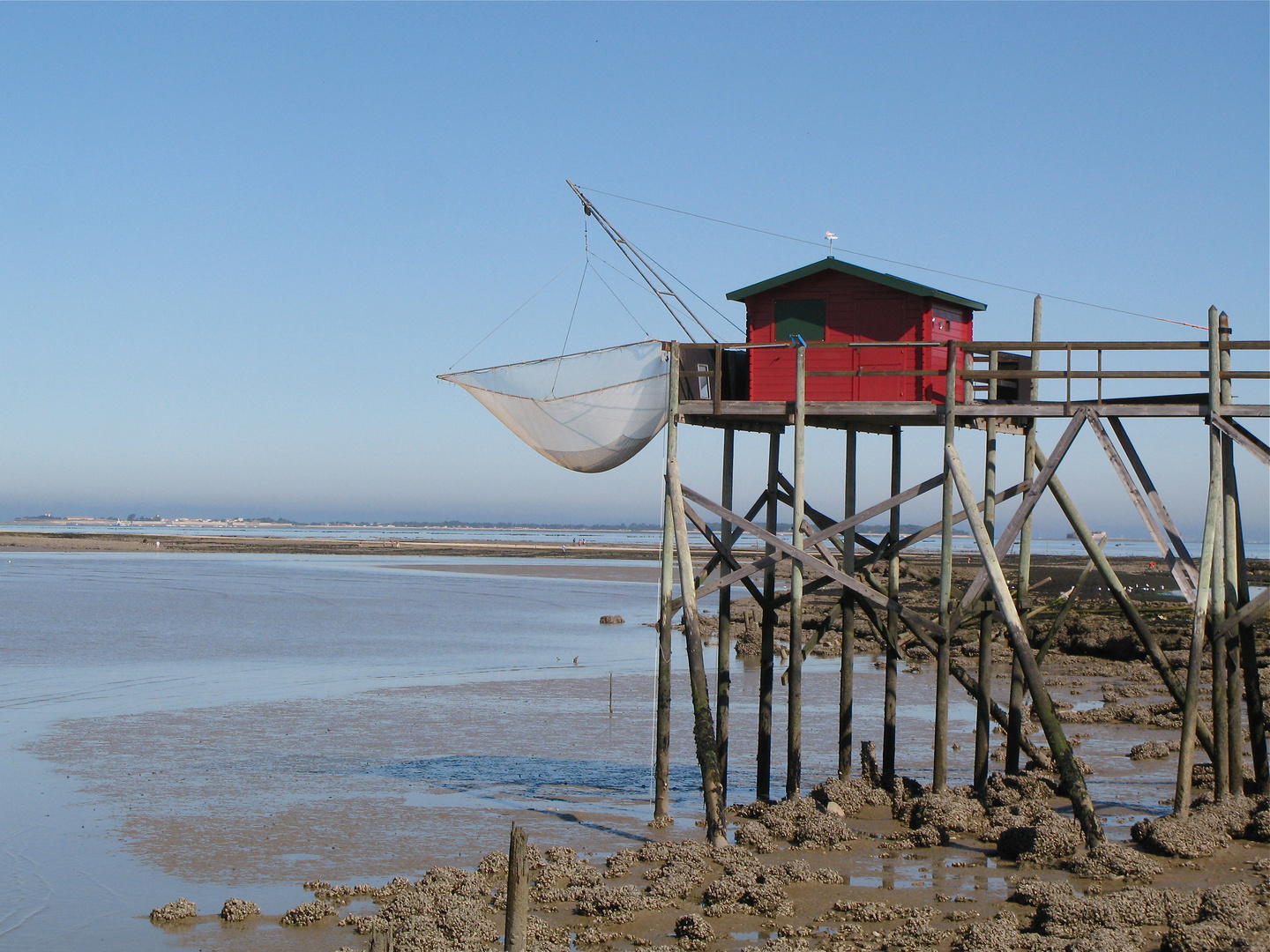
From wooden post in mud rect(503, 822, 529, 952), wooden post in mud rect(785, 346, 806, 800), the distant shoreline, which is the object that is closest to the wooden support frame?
wooden post in mud rect(785, 346, 806, 800)

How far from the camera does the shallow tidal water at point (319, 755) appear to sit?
1387 cm

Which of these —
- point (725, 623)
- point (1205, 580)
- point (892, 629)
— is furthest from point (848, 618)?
point (1205, 580)

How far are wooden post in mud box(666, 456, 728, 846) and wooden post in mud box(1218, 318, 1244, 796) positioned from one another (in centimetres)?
612

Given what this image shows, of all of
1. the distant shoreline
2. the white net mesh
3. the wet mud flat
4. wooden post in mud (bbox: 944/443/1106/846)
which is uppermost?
the white net mesh

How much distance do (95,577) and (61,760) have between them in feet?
171

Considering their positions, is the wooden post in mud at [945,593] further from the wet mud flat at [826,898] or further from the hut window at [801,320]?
the hut window at [801,320]

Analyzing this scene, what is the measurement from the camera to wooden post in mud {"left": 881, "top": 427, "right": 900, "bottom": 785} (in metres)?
16.8

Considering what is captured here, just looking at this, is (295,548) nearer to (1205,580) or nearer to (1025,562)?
(1025,562)

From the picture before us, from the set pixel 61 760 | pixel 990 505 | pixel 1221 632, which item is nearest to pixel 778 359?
pixel 990 505

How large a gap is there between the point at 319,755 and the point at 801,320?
35.0 ft

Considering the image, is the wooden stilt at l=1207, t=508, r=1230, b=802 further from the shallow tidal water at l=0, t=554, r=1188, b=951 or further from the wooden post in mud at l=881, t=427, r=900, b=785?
the wooden post in mud at l=881, t=427, r=900, b=785

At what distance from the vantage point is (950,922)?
11.9 m

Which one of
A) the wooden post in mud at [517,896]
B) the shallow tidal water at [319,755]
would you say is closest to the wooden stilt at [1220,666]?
the shallow tidal water at [319,755]

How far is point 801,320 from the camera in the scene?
17328 mm
